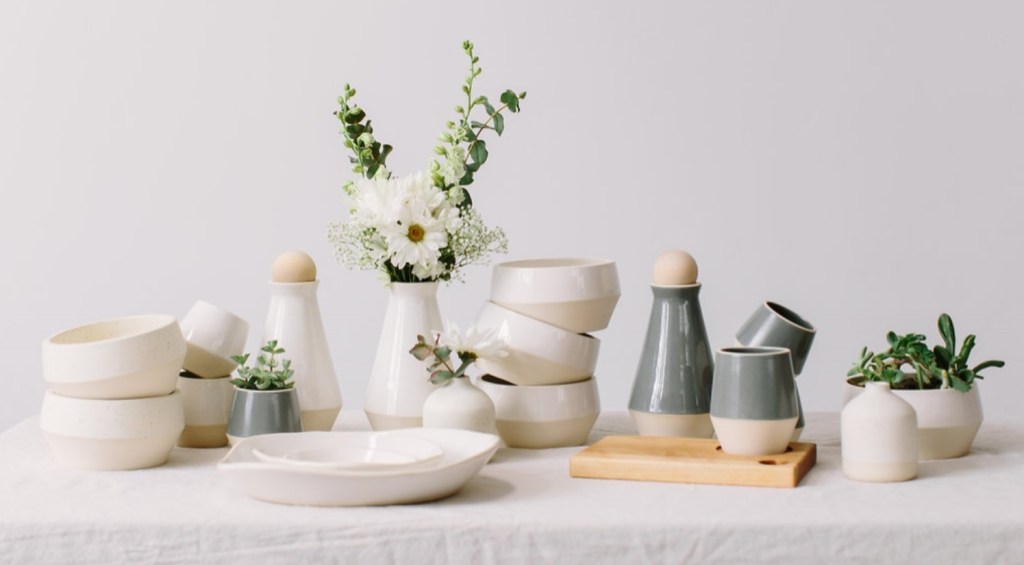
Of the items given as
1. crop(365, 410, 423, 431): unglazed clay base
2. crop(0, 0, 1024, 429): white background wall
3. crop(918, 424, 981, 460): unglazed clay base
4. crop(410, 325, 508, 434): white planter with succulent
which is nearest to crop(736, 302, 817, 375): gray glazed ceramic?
crop(918, 424, 981, 460): unglazed clay base

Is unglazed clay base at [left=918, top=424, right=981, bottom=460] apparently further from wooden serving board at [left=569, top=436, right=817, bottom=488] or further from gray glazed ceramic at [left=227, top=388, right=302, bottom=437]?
gray glazed ceramic at [left=227, top=388, right=302, bottom=437]

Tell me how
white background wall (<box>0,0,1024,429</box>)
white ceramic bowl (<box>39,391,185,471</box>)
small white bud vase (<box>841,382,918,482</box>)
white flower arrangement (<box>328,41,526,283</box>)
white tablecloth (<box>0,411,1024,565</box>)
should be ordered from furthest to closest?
white background wall (<box>0,0,1024,429</box>) < white flower arrangement (<box>328,41,526,283</box>) < white ceramic bowl (<box>39,391,185,471</box>) < small white bud vase (<box>841,382,918,482</box>) < white tablecloth (<box>0,411,1024,565</box>)

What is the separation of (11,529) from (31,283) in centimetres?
185

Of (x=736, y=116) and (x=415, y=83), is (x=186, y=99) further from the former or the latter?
(x=736, y=116)

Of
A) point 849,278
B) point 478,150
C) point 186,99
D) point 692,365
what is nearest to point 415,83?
point 186,99

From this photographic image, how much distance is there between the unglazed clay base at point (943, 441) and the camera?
136cm

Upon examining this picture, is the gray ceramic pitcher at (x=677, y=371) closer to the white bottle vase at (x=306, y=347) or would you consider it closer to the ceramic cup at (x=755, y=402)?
the ceramic cup at (x=755, y=402)

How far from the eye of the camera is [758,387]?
4.20 ft

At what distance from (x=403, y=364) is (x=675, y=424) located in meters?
0.34

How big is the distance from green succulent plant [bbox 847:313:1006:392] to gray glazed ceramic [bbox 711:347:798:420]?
0.48 ft

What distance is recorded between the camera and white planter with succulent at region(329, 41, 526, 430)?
145 cm

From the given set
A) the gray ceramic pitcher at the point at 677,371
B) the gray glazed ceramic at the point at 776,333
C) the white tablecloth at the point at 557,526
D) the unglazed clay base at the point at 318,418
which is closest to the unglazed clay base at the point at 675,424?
the gray ceramic pitcher at the point at 677,371

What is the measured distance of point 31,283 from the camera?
2.86m

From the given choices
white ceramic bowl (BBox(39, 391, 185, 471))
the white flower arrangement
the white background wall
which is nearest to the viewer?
white ceramic bowl (BBox(39, 391, 185, 471))
